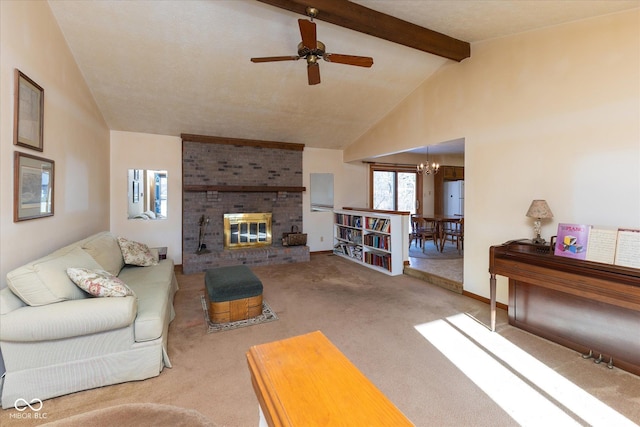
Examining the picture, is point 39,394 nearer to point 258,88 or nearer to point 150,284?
point 150,284

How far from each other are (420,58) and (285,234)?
3.87 metres

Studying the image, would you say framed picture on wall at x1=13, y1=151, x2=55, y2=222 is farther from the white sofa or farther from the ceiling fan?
the ceiling fan

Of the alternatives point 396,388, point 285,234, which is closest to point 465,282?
point 396,388

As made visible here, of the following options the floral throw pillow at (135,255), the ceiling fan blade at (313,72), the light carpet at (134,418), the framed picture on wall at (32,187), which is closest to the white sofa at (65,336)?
the framed picture on wall at (32,187)

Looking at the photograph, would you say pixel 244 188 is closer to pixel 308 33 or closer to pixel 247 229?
pixel 247 229

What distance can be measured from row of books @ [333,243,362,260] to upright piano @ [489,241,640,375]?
3.03 m

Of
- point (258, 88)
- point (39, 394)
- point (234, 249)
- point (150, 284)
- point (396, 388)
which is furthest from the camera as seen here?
point (234, 249)

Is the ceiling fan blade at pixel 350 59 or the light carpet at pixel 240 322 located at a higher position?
the ceiling fan blade at pixel 350 59

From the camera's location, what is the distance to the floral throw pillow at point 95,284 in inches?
83.3

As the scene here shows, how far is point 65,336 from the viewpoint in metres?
1.88

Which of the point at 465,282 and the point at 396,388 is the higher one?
the point at 465,282

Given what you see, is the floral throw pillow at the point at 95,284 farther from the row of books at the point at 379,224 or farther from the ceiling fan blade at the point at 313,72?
the row of books at the point at 379,224

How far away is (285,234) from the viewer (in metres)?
6.01

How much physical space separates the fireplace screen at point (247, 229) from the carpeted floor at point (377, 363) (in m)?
1.82
